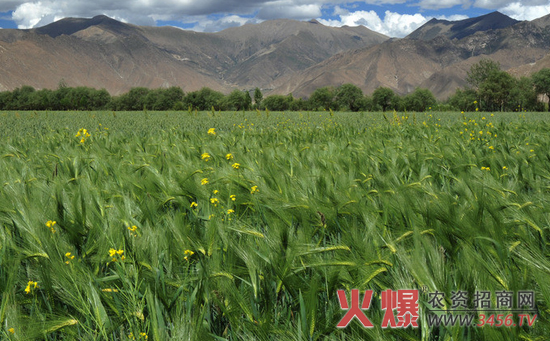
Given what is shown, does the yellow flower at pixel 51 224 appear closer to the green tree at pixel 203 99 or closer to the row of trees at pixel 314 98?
the row of trees at pixel 314 98

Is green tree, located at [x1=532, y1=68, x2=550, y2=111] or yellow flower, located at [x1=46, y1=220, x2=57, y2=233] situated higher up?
yellow flower, located at [x1=46, y1=220, x2=57, y2=233]

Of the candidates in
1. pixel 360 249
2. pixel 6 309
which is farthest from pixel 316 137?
pixel 6 309

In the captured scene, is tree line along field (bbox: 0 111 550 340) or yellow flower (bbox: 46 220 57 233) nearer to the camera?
tree line along field (bbox: 0 111 550 340)

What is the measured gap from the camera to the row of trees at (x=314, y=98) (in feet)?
249

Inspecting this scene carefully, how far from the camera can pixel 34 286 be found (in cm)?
135

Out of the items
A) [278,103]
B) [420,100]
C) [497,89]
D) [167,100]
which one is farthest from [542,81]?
[167,100]

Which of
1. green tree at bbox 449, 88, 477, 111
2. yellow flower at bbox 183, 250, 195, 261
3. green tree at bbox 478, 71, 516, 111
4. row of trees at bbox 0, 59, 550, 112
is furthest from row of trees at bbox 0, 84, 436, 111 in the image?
yellow flower at bbox 183, 250, 195, 261

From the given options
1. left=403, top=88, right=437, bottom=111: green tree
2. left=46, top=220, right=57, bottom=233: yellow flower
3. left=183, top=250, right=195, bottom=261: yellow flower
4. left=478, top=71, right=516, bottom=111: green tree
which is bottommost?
left=403, top=88, right=437, bottom=111: green tree

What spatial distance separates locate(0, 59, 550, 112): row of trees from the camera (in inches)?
2982

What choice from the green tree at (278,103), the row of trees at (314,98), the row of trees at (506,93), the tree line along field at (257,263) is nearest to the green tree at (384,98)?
the row of trees at (314,98)

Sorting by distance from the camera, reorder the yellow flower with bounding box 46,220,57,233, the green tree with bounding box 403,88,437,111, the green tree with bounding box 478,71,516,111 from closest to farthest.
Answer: the yellow flower with bounding box 46,220,57,233, the green tree with bounding box 478,71,516,111, the green tree with bounding box 403,88,437,111

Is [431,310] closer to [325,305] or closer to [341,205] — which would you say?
[325,305]

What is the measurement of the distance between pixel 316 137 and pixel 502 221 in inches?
240

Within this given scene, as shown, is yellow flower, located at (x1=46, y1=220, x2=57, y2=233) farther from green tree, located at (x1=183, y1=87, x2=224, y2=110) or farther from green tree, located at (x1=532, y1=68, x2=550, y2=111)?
green tree, located at (x1=532, y1=68, x2=550, y2=111)
